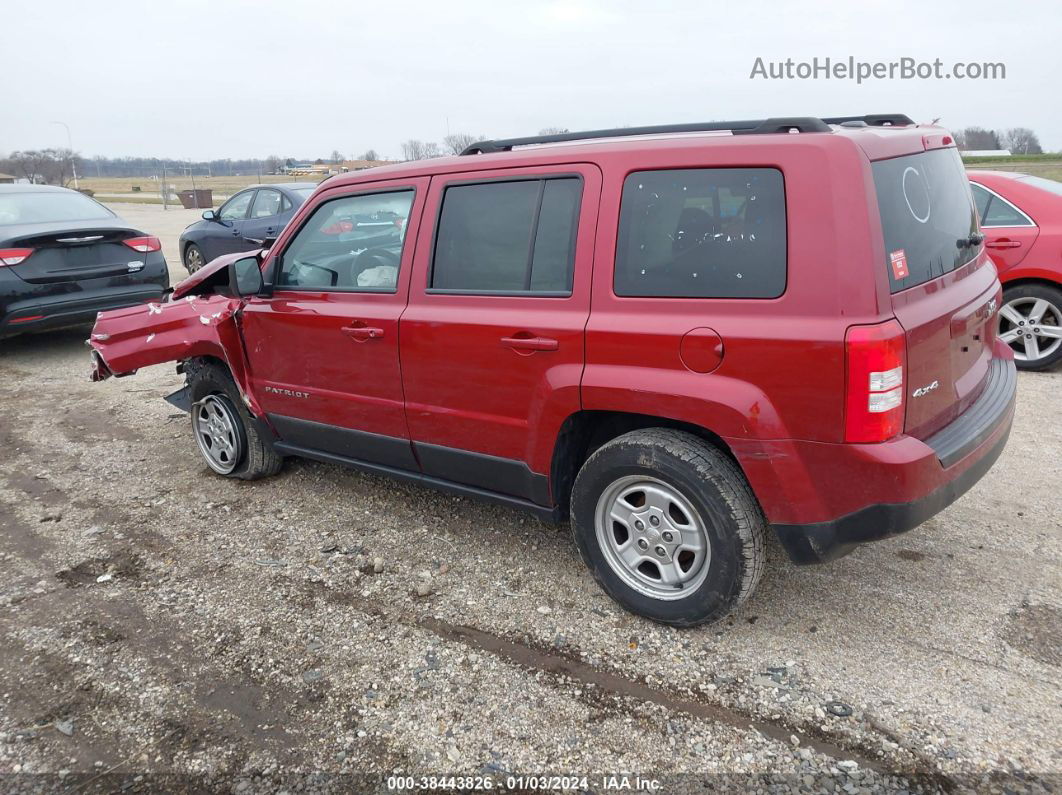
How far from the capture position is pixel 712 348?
2715mm

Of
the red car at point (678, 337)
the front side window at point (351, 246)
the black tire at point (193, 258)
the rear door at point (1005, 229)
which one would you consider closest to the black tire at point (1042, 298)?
the rear door at point (1005, 229)

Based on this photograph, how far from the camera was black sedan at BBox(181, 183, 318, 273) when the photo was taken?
10.8 meters

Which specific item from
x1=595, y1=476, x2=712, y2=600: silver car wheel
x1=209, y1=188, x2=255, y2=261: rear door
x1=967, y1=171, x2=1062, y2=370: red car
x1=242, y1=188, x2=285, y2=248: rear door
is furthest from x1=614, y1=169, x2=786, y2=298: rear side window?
x1=209, y1=188, x2=255, y2=261: rear door

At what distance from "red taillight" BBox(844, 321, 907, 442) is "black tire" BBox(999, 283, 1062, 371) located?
14.1 ft

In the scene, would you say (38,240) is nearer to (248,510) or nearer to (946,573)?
(248,510)

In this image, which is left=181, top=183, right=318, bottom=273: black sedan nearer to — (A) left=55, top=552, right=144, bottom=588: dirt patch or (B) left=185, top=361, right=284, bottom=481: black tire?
(B) left=185, top=361, right=284, bottom=481: black tire

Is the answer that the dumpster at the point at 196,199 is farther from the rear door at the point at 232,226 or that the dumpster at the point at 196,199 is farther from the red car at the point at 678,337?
the red car at the point at 678,337

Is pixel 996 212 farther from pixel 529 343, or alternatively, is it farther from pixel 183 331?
pixel 183 331

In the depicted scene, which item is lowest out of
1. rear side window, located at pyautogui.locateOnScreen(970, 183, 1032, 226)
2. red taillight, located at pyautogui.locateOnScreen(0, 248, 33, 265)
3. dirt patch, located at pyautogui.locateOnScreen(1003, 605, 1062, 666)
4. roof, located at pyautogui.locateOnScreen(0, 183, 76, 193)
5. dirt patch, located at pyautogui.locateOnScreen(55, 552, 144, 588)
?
dirt patch, located at pyautogui.locateOnScreen(1003, 605, 1062, 666)

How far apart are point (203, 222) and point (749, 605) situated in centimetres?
1170

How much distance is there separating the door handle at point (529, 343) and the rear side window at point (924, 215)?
1237mm

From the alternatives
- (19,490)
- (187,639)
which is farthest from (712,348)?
(19,490)

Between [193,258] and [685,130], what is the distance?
11479 millimetres

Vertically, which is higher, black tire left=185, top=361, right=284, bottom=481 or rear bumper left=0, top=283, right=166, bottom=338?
rear bumper left=0, top=283, right=166, bottom=338
